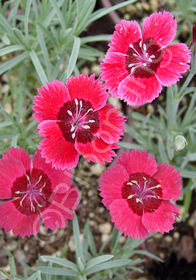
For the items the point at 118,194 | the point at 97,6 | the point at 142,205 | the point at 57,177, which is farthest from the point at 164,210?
the point at 97,6

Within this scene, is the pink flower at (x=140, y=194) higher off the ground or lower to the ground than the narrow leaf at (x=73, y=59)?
lower

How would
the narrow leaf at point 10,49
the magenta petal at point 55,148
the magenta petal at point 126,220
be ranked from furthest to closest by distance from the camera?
the narrow leaf at point 10,49 → the magenta petal at point 126,220 → the magenta petal at point 55,148

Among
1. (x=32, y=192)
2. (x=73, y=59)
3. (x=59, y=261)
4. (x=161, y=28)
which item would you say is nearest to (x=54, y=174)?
(x=32, y=192)

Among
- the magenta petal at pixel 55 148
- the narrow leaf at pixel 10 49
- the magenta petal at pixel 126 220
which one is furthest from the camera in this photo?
the narrow leaf at pixel 10 49

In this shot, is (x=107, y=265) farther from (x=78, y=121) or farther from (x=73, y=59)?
(x=73, y=59)

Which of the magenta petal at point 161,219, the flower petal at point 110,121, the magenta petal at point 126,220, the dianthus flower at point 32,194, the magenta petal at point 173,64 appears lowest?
the magenta petal at point 161,219

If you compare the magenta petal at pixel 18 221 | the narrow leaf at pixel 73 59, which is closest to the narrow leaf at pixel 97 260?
the magenta petal at pixel 18 221

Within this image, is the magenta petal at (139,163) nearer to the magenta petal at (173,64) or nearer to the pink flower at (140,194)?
A: the pink flower at (140,194)

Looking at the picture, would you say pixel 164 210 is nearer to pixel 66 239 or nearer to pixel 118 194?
pixel 118 194
